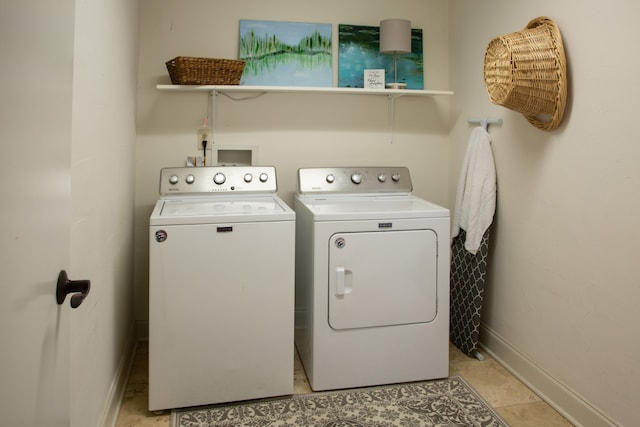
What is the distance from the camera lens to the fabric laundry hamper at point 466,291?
8.43 ft

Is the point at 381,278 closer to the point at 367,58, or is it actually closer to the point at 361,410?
the point at 361,410

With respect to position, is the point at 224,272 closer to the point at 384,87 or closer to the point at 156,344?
the point at 156,344

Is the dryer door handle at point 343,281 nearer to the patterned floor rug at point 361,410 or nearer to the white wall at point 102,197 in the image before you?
the patterned floor rug at point 361,410

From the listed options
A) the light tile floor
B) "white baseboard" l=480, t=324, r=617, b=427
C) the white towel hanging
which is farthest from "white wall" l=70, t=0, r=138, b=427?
"white baseboard" l=480, t=324, r=617, b=427

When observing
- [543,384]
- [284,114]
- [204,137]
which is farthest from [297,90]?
[543,384]

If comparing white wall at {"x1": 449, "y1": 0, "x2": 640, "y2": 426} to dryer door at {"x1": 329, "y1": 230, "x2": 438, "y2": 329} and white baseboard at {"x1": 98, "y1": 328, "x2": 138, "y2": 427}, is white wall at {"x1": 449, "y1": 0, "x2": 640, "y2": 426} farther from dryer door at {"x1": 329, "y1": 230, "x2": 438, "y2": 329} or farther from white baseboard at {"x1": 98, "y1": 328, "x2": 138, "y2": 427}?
white baseboard at {"x1": 98, "y1": 328, "x2": 138, "y2": 427}

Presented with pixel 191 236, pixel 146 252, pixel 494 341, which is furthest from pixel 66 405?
pixel 494 341

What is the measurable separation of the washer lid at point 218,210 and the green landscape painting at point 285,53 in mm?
763

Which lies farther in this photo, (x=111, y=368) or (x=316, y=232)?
(x=316, y=232)

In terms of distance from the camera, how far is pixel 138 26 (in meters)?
2.71

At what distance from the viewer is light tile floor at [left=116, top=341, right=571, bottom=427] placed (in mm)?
2074

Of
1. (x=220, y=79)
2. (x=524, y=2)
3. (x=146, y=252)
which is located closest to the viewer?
(x=524, y=2)

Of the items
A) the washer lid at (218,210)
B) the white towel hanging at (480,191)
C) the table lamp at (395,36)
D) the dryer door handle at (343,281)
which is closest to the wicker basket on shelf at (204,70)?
the washer lid at (218,210)

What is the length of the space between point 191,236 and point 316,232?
0.54m
